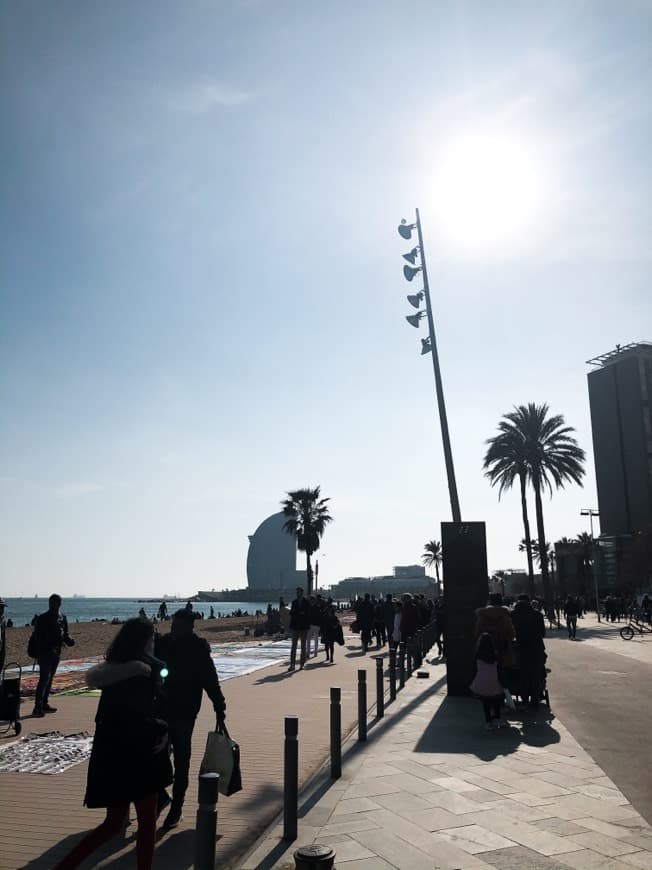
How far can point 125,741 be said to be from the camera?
13.3ft

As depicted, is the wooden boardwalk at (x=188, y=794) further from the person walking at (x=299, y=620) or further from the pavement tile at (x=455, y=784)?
the person walking at (x=299, y=620)

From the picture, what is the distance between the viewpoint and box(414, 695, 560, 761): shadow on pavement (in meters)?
8.02

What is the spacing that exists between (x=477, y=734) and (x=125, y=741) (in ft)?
20.2

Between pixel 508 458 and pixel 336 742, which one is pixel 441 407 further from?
pixel 508 458

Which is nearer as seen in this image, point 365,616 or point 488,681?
point 488,681

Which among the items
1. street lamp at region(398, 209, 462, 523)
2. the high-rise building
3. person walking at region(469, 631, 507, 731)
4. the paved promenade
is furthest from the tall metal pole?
the high-rise building

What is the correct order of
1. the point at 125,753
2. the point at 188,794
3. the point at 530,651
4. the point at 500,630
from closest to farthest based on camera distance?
the point at 125,753 → the point at 188,794 → the point at 500,630 → the point at 530,651

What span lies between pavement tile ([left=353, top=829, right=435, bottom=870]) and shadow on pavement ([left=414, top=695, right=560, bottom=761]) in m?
2.80

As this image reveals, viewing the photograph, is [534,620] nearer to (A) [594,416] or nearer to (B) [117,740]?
(B) [117,740]

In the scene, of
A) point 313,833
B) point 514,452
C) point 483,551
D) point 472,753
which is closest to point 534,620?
point 483,551

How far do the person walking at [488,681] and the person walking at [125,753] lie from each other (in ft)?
18.7

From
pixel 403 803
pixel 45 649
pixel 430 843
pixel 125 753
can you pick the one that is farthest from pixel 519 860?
pixel 45 649

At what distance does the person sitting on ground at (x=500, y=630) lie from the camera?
998 centimetres

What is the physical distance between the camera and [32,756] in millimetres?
7691
